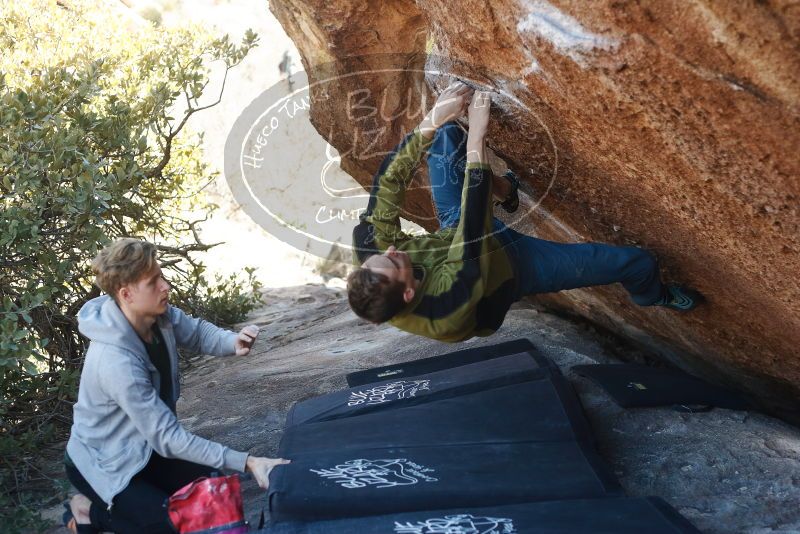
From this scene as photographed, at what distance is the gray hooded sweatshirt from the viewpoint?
306 cm

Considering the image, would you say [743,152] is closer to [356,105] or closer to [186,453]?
[186,453]

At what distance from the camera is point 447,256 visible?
12.0ft

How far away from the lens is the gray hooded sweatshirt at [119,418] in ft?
10.1

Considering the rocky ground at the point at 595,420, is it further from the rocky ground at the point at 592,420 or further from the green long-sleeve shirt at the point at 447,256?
the green long-sleeve shirt at the point at 447,256

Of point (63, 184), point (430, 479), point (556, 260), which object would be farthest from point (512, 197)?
point (63, 184)

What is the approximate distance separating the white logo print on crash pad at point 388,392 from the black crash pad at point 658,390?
975 millimetres

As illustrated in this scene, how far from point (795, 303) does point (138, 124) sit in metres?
4.81

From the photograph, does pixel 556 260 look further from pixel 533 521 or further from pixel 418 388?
pixel 533 521

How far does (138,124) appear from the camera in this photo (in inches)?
251

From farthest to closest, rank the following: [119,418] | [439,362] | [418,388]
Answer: [439,362], [418,388], [119,418]

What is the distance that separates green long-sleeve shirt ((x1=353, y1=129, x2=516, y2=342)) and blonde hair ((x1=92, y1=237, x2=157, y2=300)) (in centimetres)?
94

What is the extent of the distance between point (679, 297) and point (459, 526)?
2006 mm

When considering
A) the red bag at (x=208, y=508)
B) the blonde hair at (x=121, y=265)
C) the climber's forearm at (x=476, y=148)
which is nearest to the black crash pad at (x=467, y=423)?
the red bag at (x=208, y=508)

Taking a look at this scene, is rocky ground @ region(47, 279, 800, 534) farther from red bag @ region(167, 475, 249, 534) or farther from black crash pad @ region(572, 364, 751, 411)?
red bag @ region(167, 475, 249, 534)
